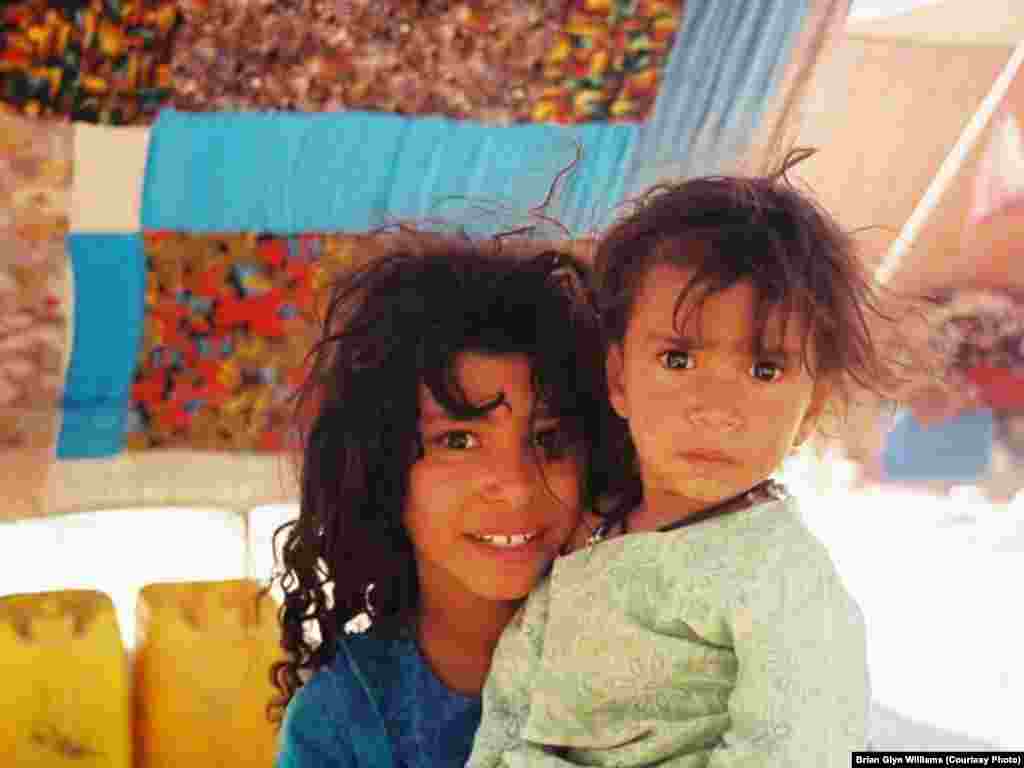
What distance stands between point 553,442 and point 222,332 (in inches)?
40.7

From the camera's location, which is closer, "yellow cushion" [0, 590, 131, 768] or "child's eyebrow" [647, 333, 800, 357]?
"child's eyebrow" [647, 333, 800, 357]

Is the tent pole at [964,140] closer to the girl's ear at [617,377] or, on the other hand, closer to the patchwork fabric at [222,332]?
the patchwork fabric at [222,332]

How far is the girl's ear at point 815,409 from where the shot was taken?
962mm

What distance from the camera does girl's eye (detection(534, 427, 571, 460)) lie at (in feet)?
3.51

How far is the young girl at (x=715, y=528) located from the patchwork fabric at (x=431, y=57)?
38.6 inches

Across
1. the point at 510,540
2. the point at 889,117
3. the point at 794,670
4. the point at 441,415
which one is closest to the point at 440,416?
the point at 441,415

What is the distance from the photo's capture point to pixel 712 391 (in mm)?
890

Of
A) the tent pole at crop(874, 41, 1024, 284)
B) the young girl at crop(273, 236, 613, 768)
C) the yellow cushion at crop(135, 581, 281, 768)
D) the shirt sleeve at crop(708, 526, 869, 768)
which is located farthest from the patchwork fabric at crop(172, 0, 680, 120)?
the shirt sleeve at crop(708, 526, 869, 768)

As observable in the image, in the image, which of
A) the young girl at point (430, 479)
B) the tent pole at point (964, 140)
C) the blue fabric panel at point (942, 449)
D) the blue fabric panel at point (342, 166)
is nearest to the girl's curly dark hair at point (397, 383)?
the young girl at point (430, 479)

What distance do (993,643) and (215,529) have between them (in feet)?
4.66

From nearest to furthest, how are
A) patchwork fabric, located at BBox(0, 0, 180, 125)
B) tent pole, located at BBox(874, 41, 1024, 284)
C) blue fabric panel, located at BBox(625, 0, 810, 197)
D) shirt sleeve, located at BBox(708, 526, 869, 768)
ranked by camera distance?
shirt sleeve, located at BBox(708, 526, 869, 768)
patchwork fabric, located at BBox(0, 0, 180, 125)
blue fabric panel, located at BBox(625, 0, 810, 197)
tent pole, located at BBox(874, 41, 1024, 284)

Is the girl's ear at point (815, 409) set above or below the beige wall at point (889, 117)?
above

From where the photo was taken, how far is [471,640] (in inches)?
45.3

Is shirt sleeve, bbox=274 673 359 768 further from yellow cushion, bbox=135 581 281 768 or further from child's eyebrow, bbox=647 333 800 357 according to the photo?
yellow cushion, bbox=135 581 281 768
